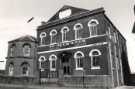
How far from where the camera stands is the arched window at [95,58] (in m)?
19.3

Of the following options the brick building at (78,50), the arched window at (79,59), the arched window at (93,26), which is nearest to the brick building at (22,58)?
the brick building at (78,50)

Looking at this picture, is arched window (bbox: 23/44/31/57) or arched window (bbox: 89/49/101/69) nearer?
arched window (bbox: 89/49/101/69)

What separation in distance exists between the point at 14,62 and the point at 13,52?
2.23 meters

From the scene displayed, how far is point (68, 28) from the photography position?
74.9 feet

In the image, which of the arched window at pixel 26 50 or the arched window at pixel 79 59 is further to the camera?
the arched window at pixel 26 50

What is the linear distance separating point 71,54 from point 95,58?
360 cm

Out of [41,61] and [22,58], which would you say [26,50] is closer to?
[22,58]

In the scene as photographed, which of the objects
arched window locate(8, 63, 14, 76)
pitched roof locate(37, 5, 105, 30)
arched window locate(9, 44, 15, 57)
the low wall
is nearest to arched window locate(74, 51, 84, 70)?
pitched roof locate(37, 5, 105, 30)

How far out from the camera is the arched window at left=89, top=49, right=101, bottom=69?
758 inches

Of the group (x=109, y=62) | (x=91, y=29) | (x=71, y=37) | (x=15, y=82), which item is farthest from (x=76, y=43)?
(x=15, y=82)

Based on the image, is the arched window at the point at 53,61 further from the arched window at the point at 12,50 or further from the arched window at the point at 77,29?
the arched window at the point at 12,50

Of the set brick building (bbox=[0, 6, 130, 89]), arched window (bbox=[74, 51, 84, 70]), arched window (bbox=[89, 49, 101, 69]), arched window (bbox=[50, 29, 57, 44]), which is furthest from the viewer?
arched window (bbox=[50, 29, 57, 44])

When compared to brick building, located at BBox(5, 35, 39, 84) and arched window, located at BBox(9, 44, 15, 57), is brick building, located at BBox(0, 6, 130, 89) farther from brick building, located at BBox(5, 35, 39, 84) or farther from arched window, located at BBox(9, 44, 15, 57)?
arched window, located at BBox(9, 44, 15, 57)

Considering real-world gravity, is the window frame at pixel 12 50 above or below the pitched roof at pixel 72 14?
below
